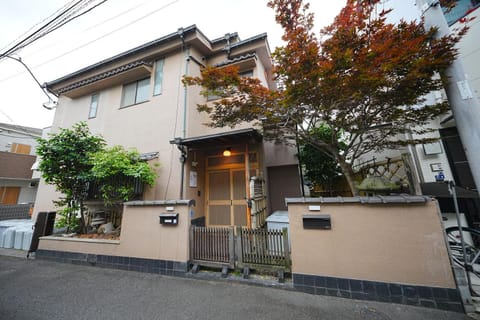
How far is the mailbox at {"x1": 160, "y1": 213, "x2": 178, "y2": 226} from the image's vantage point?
143 inches

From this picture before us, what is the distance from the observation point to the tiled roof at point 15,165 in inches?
443

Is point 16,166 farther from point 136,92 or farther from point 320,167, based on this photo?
point 320,167

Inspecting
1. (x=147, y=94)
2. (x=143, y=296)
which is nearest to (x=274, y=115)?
(x=143, y=296)

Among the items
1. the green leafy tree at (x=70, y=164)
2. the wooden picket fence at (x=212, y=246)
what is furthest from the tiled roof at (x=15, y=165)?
the wooden picket fence at (x=212, y=246)

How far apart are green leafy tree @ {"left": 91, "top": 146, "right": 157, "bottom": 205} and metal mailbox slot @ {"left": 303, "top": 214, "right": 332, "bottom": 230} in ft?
14.7

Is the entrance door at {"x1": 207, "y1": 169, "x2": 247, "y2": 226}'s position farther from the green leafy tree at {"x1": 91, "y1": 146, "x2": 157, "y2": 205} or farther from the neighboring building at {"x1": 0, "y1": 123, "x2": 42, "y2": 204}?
the neighboring building at {"x1": 0, "y1": 123, "x2": 42, "y2": 204}

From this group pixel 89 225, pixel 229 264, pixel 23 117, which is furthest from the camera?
pixel 23 117

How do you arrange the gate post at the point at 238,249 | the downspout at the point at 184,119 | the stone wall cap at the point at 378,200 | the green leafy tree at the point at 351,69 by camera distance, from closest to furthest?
the stone wall cap at the point at 378,200 → the green leafy tree at the point at 351,69 → the gate post at the point at 238,249 → the downspout at the point at 184,119

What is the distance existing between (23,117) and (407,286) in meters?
21.9

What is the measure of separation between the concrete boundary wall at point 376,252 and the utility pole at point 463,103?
0.90 m

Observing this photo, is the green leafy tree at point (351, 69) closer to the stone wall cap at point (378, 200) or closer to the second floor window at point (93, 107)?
the stone wall cap at point (378, 200)

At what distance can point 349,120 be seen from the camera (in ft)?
12.2

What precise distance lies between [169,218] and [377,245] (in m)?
3.86

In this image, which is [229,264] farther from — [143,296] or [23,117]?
[23,117]
